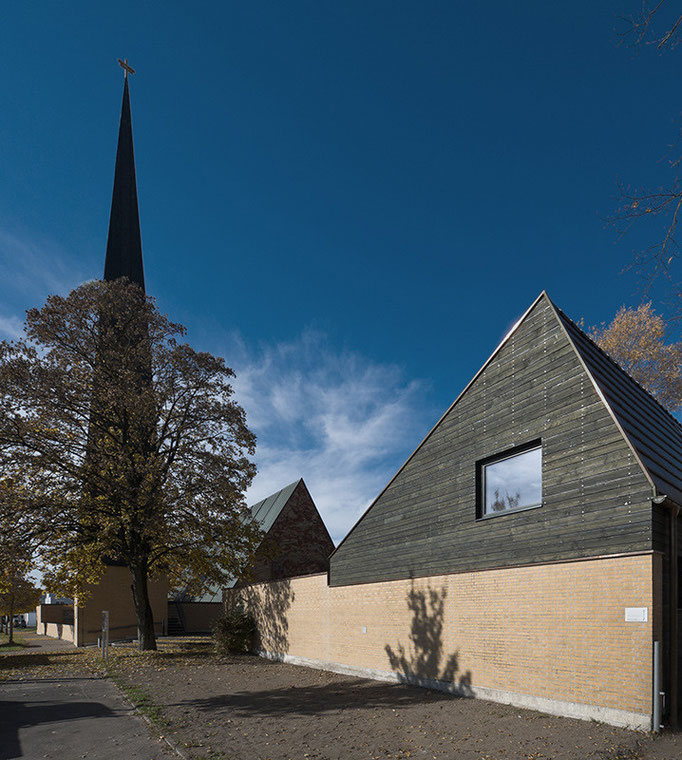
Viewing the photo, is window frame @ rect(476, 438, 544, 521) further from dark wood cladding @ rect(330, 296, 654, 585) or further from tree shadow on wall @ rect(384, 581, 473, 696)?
tree shadow on wall @ rect(384, 581, 473, 696)

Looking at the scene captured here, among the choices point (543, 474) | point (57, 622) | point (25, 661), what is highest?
point (543, 474)

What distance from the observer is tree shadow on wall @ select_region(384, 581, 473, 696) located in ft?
40.0

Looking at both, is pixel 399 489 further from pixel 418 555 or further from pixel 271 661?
pixel 271 661

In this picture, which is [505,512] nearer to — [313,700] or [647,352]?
[313,700]

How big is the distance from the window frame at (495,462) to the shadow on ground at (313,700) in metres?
3.76

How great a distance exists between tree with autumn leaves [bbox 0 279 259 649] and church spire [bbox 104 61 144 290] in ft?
56.5

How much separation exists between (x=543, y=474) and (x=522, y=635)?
9.52 ft

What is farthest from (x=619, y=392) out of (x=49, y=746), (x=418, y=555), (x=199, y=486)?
(x=199, y=486)

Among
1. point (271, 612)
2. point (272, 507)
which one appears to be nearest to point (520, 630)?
point (271, 612)

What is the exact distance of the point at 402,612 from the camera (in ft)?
46.2

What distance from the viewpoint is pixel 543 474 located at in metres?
10.7

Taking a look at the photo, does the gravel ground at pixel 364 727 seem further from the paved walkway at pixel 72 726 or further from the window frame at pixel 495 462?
the window frame at pixel 495 462

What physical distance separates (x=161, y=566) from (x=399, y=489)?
1205cm

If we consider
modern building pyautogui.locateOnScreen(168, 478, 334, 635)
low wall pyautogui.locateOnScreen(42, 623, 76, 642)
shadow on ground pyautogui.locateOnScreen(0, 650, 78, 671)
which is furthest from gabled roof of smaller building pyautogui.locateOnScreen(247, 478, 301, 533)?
low wall pyautogui.locateOnScreen(42, 623, 76, 642)
